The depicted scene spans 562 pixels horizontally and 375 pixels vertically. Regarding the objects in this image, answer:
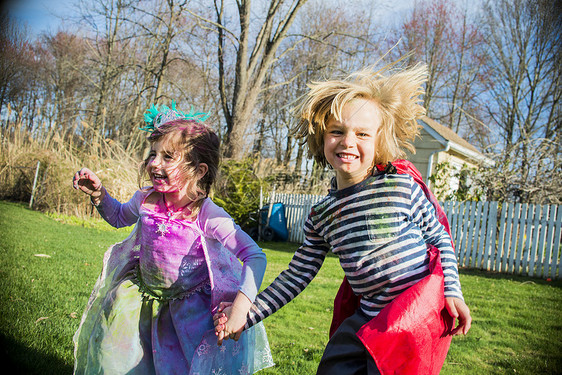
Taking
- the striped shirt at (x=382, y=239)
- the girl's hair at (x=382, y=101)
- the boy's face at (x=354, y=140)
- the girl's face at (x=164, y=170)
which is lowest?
the striped shirt at (x=382, y=239)

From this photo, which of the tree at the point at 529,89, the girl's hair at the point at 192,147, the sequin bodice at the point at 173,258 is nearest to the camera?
the sequin bodice at the point at 173,258

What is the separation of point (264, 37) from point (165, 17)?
14.6ft

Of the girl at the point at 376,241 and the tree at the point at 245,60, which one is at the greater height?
the tree at the point at 245,60

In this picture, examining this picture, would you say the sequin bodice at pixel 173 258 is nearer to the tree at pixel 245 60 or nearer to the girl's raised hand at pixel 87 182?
the girl's raised hand at pixel 87 182

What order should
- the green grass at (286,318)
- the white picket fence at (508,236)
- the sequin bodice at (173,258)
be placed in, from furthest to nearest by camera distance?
the white picket fence at (508,236)
the green grass at (286,318)
the sequin bodice at (173,258)

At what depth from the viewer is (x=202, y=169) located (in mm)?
2338

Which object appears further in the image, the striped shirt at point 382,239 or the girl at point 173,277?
the girl at point 173,277

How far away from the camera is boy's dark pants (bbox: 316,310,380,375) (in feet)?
4.98

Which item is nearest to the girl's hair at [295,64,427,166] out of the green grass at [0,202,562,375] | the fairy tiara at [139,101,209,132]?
the fairy tiara at [139,101,209,132]

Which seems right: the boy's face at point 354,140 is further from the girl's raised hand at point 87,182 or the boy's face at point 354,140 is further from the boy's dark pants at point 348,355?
the girl's raised hand at point 87,182

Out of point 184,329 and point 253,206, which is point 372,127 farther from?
point 253,206

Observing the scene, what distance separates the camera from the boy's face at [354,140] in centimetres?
179

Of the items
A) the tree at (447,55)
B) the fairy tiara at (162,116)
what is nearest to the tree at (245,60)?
the tree at (447,55)

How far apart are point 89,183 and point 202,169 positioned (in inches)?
24.6
